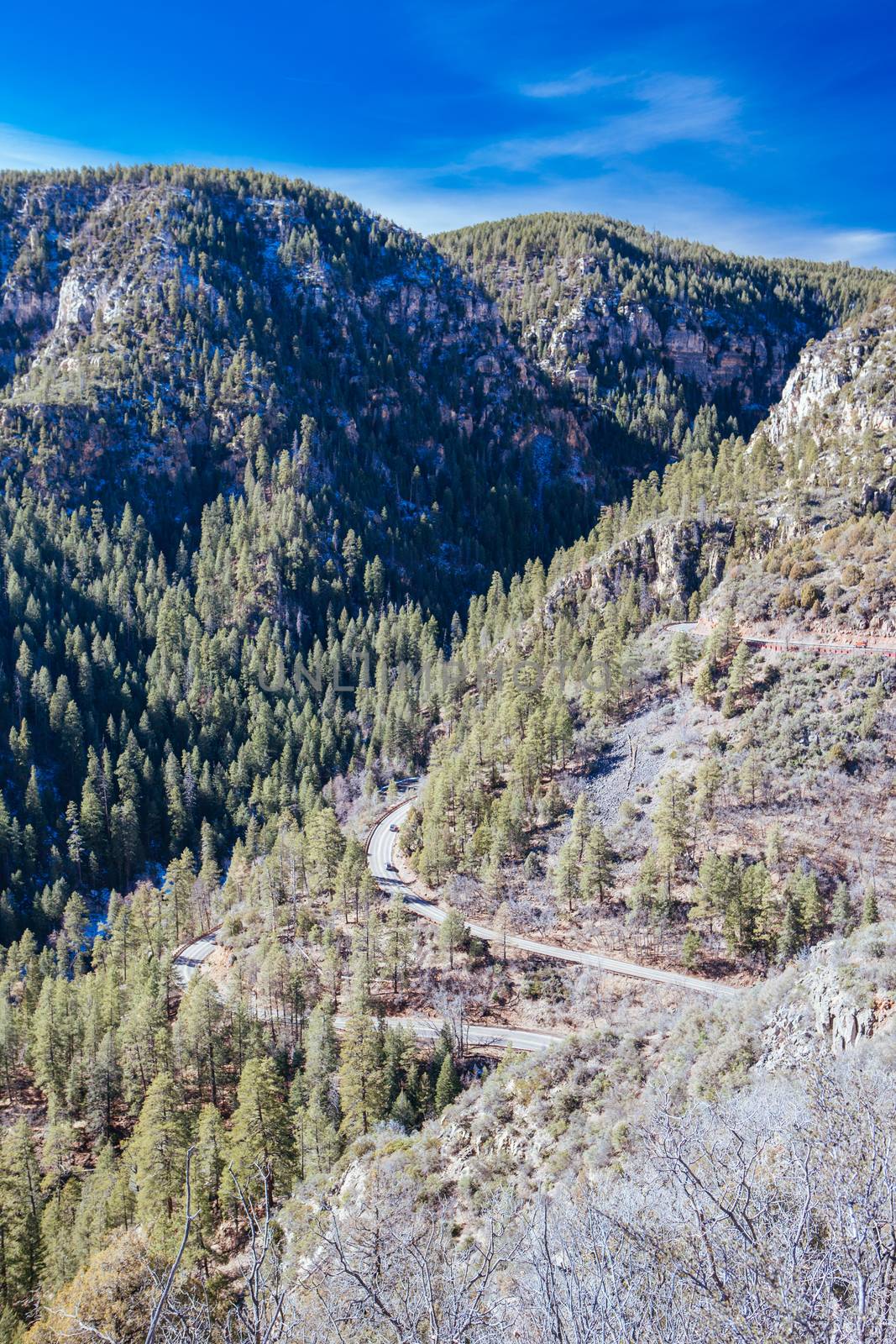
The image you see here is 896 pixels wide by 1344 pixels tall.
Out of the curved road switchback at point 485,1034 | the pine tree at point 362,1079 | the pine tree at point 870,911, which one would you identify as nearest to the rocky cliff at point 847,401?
the pine tree at point 870,911

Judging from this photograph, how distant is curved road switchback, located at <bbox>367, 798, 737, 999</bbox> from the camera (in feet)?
155

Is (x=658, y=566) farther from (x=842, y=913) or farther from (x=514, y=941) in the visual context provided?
(x=842, y=913)

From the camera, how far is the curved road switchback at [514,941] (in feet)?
155

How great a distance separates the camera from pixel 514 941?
2141 inches

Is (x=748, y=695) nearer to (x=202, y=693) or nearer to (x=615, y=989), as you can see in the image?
(x=615, y=989)

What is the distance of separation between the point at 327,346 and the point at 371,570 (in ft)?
284

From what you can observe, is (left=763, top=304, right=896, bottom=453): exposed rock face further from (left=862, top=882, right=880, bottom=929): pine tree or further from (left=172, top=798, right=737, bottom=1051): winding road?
(left=172, top=798, right=737, bottom=1051): winding road

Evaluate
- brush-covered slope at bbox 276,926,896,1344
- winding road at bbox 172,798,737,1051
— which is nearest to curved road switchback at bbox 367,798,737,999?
winding road at bbox 172,798,737,1051

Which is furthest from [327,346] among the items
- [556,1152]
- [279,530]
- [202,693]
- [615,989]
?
[556,1152]

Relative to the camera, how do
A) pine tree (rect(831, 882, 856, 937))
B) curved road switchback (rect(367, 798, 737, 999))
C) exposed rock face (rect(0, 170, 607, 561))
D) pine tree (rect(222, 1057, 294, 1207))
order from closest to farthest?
pine tree (rect(222, 1057, 294, 1207)) → pine tree (rect(831, 882, 856, 937)) → curved road switchback (rect(367, 798, 737, 999)) → exposed rock face (rect(0, 170, 607, 561))

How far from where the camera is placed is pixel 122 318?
172 meters

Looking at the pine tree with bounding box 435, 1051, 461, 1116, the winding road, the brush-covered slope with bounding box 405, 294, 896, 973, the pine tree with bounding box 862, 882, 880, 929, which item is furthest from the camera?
the brush-covered slope with bounding box 405, 294, 896, 973

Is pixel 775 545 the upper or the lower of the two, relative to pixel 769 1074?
upper

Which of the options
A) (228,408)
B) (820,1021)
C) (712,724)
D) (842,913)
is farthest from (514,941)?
(228,408)
